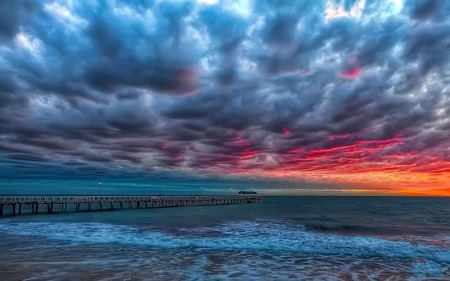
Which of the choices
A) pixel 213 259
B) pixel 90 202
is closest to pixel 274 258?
pixel 213 259

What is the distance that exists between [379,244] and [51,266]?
21.6 metres

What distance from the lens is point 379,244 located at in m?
23.7

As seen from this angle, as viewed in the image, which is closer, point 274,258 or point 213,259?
point 213,259

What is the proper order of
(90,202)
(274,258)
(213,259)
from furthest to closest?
(90,202) < (274,258) < (213,259)

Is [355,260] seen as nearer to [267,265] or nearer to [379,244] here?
[267,265]

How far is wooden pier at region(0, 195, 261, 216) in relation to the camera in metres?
54.2

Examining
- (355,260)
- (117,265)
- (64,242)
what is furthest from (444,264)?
(64,242)

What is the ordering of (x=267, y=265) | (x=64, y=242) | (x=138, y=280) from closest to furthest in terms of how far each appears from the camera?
(x=138, y=280) < (x=267, y=265) < (x=64, y=242)

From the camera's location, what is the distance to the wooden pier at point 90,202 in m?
54.2

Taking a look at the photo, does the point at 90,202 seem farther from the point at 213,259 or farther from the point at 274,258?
the point at 274,258

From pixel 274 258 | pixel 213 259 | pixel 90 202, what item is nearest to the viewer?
pixel 213 259

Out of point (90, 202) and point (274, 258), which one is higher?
point (90, 202)

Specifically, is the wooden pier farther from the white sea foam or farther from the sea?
the sea

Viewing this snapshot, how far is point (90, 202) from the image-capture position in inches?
2472
